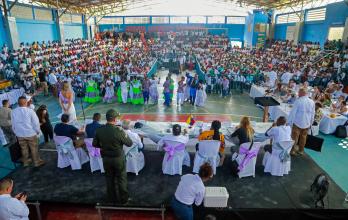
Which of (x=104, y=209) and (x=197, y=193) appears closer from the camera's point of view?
(x=197, y=193)

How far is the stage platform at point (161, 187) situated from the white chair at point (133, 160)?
0.15m

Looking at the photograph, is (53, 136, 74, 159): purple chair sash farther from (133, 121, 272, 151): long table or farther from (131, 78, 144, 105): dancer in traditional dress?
(131, 78, 144, 105): dancer in traditional dress

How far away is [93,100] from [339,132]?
1064 centimetres

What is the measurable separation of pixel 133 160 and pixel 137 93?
703cm

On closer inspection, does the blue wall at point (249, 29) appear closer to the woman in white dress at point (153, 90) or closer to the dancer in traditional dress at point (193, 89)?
the dancer in traditional dress at point (193, 89)

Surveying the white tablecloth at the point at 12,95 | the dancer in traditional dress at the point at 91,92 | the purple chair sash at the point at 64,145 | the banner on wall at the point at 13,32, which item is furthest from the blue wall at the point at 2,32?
the purple chair sash at the point at 64,145

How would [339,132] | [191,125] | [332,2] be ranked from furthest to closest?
[332,2] → [339,132] → [191,125]

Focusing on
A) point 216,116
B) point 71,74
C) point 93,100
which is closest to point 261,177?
point 216,116

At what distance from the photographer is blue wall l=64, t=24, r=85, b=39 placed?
29022 mm

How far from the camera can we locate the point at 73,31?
31.1 meters

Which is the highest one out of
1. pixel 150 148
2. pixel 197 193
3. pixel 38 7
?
pixel 38 7

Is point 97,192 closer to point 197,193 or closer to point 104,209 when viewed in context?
point 104,209

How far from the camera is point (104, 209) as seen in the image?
469 centimetres

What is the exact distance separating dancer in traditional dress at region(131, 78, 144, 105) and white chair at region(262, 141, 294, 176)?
7.66 metres
